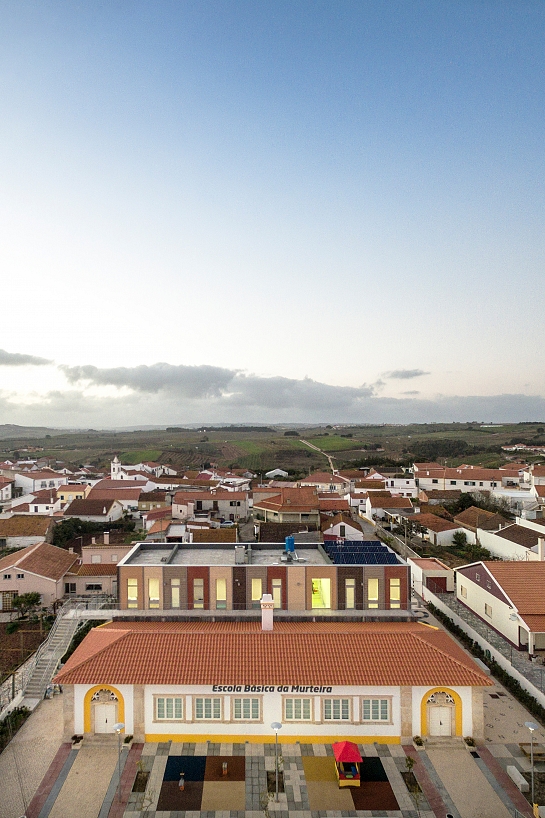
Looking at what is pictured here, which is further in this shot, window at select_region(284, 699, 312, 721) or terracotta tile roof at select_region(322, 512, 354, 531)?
terracotta tile roof at select_region(322, 512, 354, 531)

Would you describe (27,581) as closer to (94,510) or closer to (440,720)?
(94,510)

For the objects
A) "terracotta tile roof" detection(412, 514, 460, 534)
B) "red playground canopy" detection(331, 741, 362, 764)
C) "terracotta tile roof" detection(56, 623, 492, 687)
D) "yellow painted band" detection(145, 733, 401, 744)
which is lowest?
"yellow painted band" detection(145, 733, 401, 744)

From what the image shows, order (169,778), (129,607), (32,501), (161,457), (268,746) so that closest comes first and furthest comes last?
(169,778)
(268,746)
(129,607)
(32,501)
(161,457)

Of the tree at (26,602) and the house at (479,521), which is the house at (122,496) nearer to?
the tree at (26,602)

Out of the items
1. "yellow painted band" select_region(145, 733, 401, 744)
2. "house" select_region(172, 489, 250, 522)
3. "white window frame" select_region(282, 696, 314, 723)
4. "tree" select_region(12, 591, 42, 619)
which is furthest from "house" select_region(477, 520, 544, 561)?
"tree" select_region(12, 591, 42, 619)

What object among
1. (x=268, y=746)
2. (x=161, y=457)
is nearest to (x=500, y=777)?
(x=268, y=746)

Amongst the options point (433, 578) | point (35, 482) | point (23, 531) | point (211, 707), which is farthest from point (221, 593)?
point (35, 482)

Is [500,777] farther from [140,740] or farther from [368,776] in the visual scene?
[140,740]

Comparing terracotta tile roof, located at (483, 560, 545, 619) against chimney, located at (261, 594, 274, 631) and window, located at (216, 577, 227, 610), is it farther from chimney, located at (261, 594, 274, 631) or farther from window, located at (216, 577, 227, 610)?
window, located at (216, 577, 227, 610)
